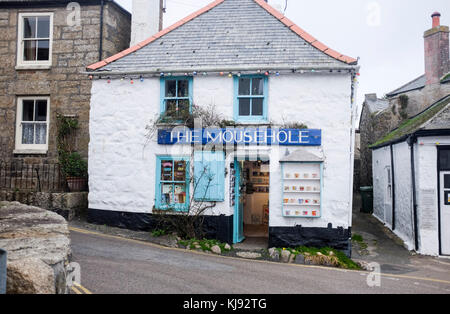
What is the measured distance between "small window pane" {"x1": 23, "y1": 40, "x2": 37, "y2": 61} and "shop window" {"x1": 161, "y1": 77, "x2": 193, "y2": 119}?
6232mm

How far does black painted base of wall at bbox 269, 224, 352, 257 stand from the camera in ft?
32.4

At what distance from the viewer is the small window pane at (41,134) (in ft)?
45.1

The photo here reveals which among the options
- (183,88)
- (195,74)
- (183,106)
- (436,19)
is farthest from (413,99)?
(183,106)

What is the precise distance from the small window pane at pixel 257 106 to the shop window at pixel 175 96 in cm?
172

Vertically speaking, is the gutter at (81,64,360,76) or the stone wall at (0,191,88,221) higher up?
the gutter at (81,64,360,76)

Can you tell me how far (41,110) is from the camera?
14.0 metres

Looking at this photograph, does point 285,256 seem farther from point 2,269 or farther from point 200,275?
point 2,269

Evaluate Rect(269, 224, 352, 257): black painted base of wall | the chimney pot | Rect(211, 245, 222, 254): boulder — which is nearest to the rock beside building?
Rect(211, 245, 222, 254): boulder

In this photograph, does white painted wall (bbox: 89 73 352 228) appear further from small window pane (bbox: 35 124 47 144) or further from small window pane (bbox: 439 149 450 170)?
small window pane (bbox: 35 124 47 144)

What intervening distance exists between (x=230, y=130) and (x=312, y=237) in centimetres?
347

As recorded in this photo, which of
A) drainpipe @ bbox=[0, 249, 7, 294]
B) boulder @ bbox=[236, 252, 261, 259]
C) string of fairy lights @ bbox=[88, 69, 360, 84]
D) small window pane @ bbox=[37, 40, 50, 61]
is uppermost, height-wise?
small window pane @ bbox=[37, 40, 50, 61]

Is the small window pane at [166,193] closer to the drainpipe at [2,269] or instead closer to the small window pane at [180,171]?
the small window pane at [180,171]
